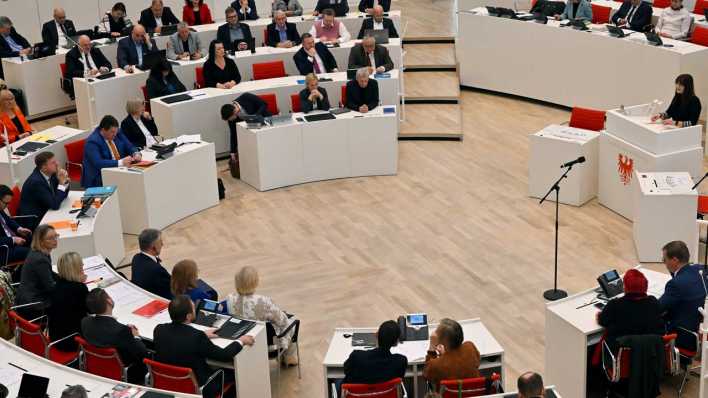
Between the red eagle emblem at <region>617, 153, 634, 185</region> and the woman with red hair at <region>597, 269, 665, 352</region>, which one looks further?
the red eagle emblem at <region>617, 153, 634, 185</region>

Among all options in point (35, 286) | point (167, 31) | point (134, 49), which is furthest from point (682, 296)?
point (167, 31)

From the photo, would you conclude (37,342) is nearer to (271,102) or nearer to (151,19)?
(271,102)

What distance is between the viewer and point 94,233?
9562mm

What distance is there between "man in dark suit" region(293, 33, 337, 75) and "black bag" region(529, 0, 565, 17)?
3497 mm

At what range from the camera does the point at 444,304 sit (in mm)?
9344

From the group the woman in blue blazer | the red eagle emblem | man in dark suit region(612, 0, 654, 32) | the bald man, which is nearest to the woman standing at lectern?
the red eagle emblem

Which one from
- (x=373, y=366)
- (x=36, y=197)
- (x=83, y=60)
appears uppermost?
(x=83, y=60)

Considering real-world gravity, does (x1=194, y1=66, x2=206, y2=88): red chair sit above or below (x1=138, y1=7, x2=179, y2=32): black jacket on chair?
below

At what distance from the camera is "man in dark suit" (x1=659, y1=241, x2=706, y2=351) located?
24.5ft

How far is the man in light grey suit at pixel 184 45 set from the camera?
14.3 metres

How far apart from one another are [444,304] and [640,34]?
20.1 ft

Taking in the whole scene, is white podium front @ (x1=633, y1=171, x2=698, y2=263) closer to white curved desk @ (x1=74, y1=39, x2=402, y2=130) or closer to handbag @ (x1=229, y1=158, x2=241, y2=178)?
handbag @ (x1=229, y1=158, x2=241, y2=178)

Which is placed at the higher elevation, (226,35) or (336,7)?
(336,7)

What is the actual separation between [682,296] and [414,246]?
3.65m
